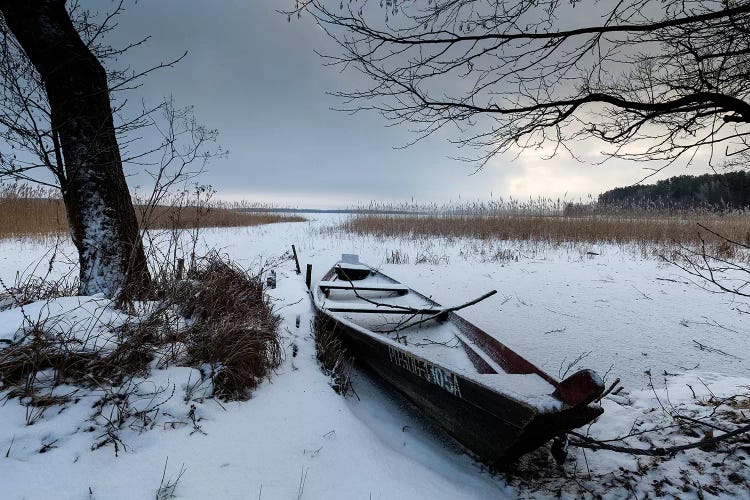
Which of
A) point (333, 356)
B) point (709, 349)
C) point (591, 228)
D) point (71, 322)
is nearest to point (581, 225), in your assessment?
point (591, 228)

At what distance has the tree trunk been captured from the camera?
3.01 m

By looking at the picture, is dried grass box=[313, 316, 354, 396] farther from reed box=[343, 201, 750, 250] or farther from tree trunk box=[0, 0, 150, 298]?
reed box=[343, 201, 750, 250]

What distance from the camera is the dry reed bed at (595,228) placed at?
10602 millimetres

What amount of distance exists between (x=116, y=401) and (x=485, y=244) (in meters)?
10.2

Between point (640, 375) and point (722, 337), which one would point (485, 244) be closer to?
point (722, 337)

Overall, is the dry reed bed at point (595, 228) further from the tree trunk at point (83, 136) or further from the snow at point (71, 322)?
the snow at point (71, 322)

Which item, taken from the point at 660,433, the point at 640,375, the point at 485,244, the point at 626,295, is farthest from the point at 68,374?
the point at 485,244

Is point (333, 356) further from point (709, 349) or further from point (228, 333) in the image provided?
point (709, 349)

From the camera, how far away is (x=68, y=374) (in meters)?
1.99

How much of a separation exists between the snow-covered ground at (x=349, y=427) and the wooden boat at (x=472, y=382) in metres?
0.26

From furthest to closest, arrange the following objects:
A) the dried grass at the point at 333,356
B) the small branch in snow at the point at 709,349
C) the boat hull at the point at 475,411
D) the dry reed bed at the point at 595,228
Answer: the dry reed bed at the point at 595,228 < the small branch in snow at the point at 709,349 < the dried grass at the point at 333,356 < the boat hull at the point at 475,411

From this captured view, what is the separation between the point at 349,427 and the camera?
2.30 meters

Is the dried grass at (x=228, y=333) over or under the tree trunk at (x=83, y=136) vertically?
under

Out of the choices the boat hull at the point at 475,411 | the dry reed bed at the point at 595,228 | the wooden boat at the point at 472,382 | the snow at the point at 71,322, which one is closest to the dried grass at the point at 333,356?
the wooden boat at the point at 472,382
